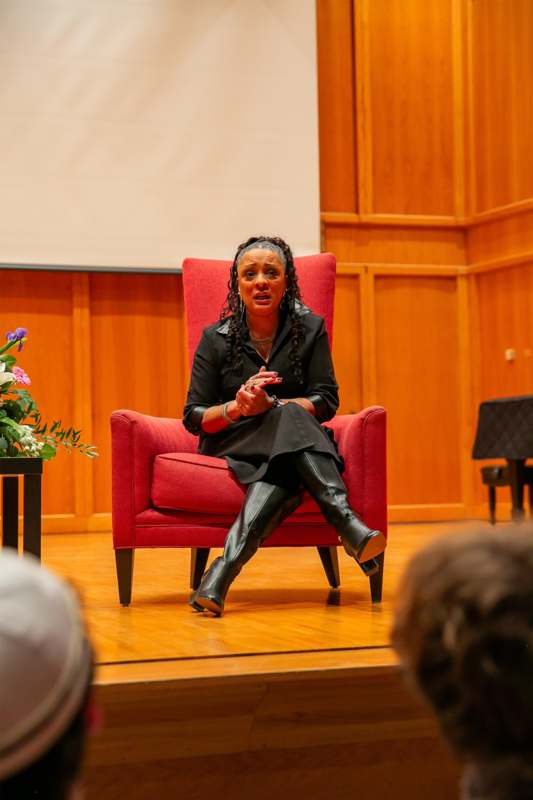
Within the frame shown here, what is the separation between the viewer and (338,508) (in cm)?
271

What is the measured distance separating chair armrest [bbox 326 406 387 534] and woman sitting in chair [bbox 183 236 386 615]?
0.16 ft

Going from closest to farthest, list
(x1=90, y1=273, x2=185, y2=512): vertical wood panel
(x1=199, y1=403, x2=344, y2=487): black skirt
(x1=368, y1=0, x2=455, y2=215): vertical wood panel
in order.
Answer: (x1=199, y1=403, x2=344, y2=487): black skirt, (x1=90, y1=273, x2=185, y2=512): vertical wood panel, (x1=368, y1=0, x2=455, y2=215): vertical wood panel

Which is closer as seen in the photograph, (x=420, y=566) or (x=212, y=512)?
(x=420, y=566)

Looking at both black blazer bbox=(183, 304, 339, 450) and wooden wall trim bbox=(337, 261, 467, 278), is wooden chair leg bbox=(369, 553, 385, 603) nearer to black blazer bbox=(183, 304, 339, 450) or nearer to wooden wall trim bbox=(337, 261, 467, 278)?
black blazer bbox=(183, 304, 339, 450)

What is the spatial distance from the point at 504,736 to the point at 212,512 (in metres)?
2.21

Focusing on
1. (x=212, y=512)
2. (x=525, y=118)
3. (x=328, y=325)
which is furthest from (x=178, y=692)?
(x=525, y=118)

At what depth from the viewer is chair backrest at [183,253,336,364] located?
3.44m

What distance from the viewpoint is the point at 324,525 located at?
115 inches

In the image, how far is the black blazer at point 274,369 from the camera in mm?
3072

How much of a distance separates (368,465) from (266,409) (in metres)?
0.33

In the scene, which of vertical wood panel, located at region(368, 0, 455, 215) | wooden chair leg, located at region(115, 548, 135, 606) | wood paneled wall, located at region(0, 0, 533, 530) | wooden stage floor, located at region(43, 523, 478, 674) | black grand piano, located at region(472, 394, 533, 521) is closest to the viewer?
wooden stage floor, located at region(43, 523, 478, 674)

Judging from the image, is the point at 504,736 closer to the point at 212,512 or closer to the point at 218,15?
the point at 212,512

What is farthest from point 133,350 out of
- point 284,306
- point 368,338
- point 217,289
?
point 284,306

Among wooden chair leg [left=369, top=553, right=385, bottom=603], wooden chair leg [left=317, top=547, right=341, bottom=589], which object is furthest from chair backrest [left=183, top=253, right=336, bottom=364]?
wooden chair leg [left=369, top=553, right=385, bottom=603]
